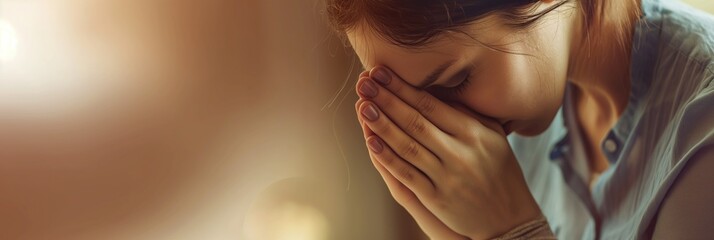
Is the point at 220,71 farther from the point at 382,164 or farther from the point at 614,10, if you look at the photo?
the point at 614,10

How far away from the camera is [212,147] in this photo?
682 millimetres

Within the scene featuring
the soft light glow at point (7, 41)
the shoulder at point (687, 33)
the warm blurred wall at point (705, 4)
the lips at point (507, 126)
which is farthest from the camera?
the warm blurred wall at point (705, 4)

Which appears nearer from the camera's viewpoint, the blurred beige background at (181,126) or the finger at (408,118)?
the blurred beige background at (181,126)

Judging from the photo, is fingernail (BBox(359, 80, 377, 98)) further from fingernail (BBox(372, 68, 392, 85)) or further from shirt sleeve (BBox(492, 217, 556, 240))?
shirt sleeve (BBox(492, 217, 556, 240))

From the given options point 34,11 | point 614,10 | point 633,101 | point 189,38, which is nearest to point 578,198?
point 633,101

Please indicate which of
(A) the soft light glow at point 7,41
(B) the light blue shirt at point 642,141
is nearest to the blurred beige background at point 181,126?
(A) the soft light glow at point 7,41

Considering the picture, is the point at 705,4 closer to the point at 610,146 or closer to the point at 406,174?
the point at 610,146

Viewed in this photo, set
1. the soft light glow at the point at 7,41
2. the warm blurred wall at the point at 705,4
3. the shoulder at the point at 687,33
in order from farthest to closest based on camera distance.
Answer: the warm blurred wall at the point at 705,4 → the shoulder at the point at 687,33 → the soft light glow at the point at 7,41

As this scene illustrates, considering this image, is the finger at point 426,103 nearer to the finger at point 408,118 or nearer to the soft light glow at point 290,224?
the finger at point 408,118

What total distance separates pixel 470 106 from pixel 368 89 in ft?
0.37

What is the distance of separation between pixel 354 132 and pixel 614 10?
0.32 m

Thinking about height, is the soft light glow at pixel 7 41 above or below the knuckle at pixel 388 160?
above

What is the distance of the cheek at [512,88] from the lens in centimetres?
63

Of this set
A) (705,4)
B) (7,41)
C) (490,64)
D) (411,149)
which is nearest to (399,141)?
(411,149)
